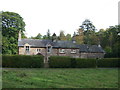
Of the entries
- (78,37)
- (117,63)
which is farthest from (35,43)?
(117,63)

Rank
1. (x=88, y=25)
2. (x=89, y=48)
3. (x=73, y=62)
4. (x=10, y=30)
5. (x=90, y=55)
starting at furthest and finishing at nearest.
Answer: (x=88, y=25)
(x=89, y=48)
(x=10, y=30)
(x=90, y=55)
(x=73, y=62)

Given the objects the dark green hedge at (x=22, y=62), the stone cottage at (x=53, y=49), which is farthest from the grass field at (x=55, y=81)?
the stone cottage at (x=53, y=49)

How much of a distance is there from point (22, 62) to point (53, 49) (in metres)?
18.4

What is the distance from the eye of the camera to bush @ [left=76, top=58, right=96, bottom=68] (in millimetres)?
23734

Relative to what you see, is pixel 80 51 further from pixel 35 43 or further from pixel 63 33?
pixel 63 33

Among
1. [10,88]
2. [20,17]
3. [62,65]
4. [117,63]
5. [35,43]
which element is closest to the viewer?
[10,88]

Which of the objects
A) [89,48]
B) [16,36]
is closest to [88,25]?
[89,48]

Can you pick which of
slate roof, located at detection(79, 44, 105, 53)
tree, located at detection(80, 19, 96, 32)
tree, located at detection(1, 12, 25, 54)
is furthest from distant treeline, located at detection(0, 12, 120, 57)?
tree, located at detection(80, 19, 96, 32)

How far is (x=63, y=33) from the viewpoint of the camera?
270 ft

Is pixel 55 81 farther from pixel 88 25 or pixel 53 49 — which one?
pixel 88 25

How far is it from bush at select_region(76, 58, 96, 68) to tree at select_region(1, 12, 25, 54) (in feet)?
75.3

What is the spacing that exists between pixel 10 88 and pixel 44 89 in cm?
171

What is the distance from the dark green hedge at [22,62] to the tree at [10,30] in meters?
17.8

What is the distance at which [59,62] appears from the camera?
23.2m
